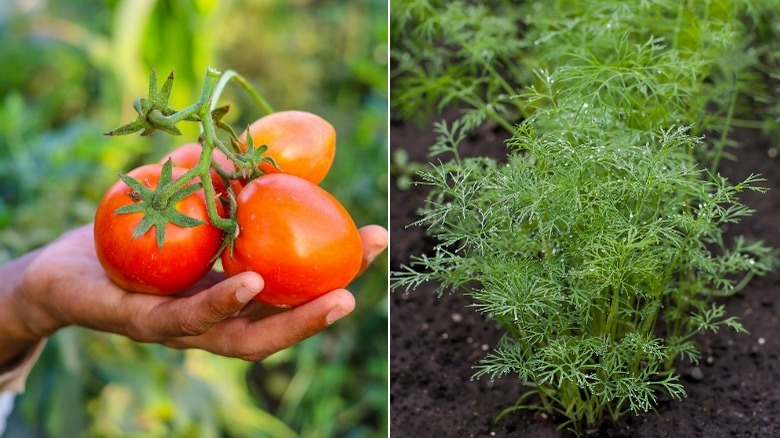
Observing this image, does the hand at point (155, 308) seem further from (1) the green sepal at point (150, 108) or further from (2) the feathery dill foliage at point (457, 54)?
(2) the feathery dill foliage at point (457, 54)

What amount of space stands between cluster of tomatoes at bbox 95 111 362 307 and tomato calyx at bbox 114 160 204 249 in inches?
0.6

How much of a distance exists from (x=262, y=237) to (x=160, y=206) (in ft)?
0.41

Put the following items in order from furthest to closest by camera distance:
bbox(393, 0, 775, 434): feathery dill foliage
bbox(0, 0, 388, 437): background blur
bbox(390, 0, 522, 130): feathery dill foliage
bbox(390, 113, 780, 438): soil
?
bbox(0, 0, 388, 437): background blur, bbox(390, 0, 522, 130): feathery dill foliage, bbox(390, 113, 780, 438): soil, bbox(393, 0, 775, 434): feathery dill foliage

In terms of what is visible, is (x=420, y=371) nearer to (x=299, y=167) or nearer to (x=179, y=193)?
(x=299, y=167)

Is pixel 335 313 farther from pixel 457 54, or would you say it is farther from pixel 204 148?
pixel 457 54

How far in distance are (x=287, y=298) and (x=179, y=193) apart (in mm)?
190

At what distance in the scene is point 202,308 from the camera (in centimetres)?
123

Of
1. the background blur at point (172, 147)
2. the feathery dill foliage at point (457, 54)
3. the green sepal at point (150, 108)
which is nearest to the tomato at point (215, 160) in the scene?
the green sepal at point (150, 108)

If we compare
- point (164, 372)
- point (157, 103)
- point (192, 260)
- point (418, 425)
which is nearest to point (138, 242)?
point (192, 260)

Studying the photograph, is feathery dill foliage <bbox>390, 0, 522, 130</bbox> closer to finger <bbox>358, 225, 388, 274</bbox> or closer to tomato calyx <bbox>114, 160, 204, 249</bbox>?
finger <bbox>358, 225, 388, 274</bbox>

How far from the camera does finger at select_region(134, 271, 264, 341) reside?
3.83 feet

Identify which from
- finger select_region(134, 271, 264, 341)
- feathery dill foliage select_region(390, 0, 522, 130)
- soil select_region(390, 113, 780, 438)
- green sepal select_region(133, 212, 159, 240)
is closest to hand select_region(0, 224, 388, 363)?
finger select_region(134, 271, 264, 341)

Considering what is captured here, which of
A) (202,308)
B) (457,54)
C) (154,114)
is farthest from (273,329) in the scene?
(457,54)

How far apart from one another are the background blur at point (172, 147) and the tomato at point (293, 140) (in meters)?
1.05
